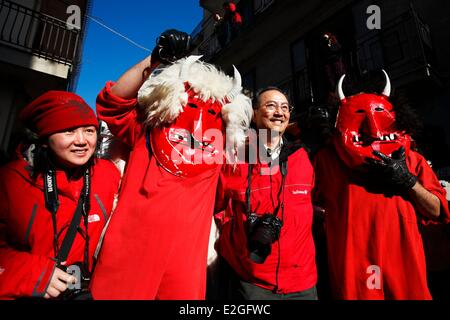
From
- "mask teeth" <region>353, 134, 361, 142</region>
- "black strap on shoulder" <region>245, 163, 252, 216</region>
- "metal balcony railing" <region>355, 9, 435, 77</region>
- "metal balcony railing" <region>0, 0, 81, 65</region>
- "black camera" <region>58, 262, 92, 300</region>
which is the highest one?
"metal balcony railing" <region>0, 0, 81, 65</region>

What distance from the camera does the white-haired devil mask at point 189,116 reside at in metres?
1.62

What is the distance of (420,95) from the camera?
5.73 meters

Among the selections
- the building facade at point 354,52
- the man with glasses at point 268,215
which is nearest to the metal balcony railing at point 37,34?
the building facade at point 354,52

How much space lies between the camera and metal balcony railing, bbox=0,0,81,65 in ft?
21.2

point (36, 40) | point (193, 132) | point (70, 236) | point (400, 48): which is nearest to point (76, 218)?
point (70, 236)

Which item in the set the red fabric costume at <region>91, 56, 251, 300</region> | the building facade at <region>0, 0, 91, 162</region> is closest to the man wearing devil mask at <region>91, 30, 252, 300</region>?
the red fabric costume at <region>91, 56, 251, 300</region>

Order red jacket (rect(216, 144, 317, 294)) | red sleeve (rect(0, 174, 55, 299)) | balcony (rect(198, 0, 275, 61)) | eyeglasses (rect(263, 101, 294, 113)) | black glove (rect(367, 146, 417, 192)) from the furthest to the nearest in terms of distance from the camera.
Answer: balcony (rect(198, 0, 275, 61))
eyeglasses (rect(263, 101, 294, 113))
black glove (rect(367, 146, 417, 192))
red jacket (rect(216, 144, 317, 294))
red sleeve (rect(0, 174, 55, 299))

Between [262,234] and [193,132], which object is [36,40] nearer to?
[193,132]

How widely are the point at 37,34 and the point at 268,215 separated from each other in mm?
8261

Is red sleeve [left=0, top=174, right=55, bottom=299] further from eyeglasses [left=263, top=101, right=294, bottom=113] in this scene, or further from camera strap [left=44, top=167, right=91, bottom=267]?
eyeglasses [left=263, top=101, right=294, bottom=113]

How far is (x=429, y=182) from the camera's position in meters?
2.01

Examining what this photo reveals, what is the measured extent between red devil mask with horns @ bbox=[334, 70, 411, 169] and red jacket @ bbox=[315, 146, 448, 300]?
0.55 ft

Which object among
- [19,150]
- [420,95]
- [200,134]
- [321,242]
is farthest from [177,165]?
[420,95]

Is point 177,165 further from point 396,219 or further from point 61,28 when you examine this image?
point 61,28
